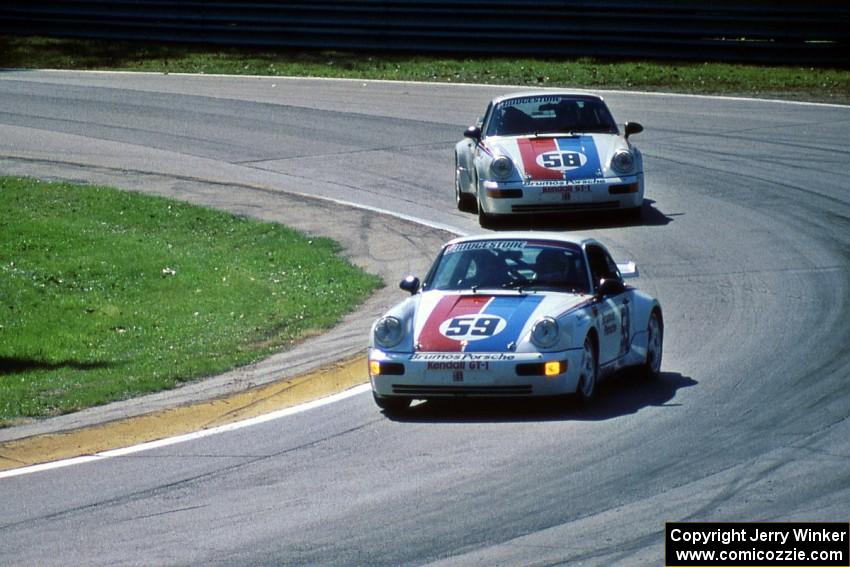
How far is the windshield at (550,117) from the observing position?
1966 cm

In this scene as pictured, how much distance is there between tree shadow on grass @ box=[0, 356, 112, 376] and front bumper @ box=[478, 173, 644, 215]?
7.30 metres

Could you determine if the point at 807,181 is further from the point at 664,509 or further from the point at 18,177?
the point at 664,509

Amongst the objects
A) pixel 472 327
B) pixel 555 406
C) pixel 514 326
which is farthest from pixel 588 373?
pixel 472 327

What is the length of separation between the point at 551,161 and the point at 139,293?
5.93 metres

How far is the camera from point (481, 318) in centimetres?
1102

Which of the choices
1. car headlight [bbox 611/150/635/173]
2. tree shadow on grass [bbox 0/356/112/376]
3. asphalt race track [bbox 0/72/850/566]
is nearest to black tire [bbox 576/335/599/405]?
asphalt race track [bbox 0/72/850/566]

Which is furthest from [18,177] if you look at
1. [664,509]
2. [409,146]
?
[664,509]

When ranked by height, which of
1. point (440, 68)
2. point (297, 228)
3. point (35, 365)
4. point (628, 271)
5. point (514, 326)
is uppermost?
point (514, 326)

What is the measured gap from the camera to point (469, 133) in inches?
773

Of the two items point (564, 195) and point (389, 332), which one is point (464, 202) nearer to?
point (564, 195)

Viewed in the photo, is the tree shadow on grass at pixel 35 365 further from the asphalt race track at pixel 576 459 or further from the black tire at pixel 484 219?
the black tire at pixel 484 219

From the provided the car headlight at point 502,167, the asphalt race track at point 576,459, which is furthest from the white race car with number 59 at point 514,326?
the car headlight at point 502,167

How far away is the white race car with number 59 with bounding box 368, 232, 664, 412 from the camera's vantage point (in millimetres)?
10664

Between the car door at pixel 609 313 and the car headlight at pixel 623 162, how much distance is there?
654cm
